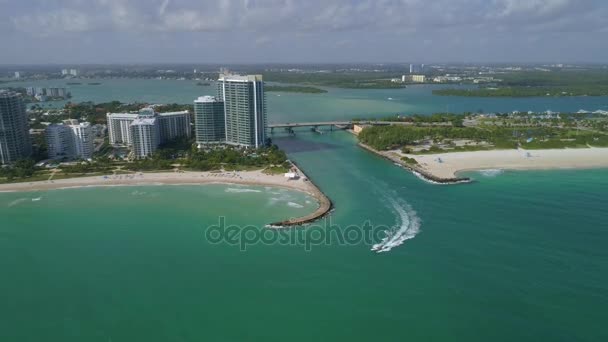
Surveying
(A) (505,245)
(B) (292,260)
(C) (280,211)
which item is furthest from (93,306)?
(A) (505,245)

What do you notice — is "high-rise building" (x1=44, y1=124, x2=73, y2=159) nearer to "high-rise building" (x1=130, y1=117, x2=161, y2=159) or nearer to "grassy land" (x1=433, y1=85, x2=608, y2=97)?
"high-rise building" (x1=130, y1=117, x2=161, y2=159)

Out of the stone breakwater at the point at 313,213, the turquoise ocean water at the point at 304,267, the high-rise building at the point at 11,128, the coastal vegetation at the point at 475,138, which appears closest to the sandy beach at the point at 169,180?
the stone breakwater at the point at 313,213

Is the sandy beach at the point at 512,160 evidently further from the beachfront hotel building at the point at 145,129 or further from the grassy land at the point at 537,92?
the grassy land at the point at 537,92

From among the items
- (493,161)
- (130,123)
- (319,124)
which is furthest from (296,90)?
(493,161)

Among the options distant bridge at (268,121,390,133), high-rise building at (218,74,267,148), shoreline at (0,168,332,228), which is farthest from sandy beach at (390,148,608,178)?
distant bridge at (268,121,390,133)

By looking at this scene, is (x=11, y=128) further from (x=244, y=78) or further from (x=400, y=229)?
(x=400, y=229)
